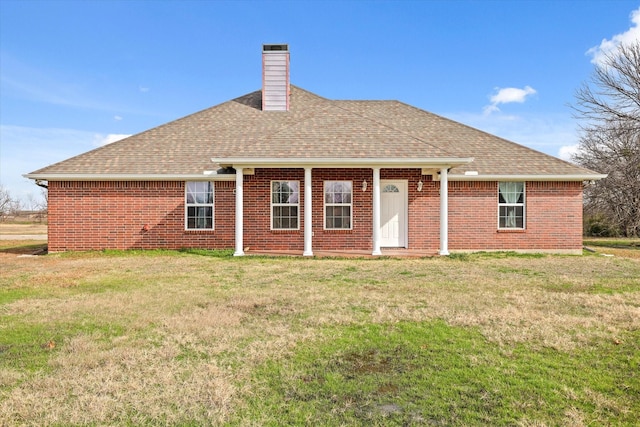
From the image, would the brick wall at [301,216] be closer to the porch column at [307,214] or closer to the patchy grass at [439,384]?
the porch column at [307,214]

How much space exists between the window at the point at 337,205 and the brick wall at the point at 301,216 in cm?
19

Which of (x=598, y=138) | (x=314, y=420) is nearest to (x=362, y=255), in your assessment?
(x=314, y=420)

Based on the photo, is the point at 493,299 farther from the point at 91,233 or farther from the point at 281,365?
the point at 91,233

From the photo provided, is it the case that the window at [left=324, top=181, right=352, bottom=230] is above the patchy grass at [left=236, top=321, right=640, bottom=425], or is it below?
above

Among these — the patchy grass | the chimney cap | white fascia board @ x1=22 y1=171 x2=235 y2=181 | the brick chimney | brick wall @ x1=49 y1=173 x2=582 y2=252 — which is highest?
the chimney cap

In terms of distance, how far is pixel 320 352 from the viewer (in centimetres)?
429

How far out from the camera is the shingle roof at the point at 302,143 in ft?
41.8

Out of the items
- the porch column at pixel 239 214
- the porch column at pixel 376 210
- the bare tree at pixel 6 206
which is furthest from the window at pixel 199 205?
the bare tree at pixel 6 206

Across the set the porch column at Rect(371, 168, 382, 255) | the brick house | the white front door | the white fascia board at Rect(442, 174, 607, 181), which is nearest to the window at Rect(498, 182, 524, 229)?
the brick house

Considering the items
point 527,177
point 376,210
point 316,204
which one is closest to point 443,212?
point 376,210

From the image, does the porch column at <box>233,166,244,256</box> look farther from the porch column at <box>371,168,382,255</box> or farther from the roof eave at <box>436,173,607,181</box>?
the roof eave at <box>436,173,607,181</box>

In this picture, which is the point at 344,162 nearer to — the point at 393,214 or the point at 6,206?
the point at 393,214

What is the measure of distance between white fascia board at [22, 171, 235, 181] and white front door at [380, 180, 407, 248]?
5.29m

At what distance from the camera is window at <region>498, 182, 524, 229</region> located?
13969mm
